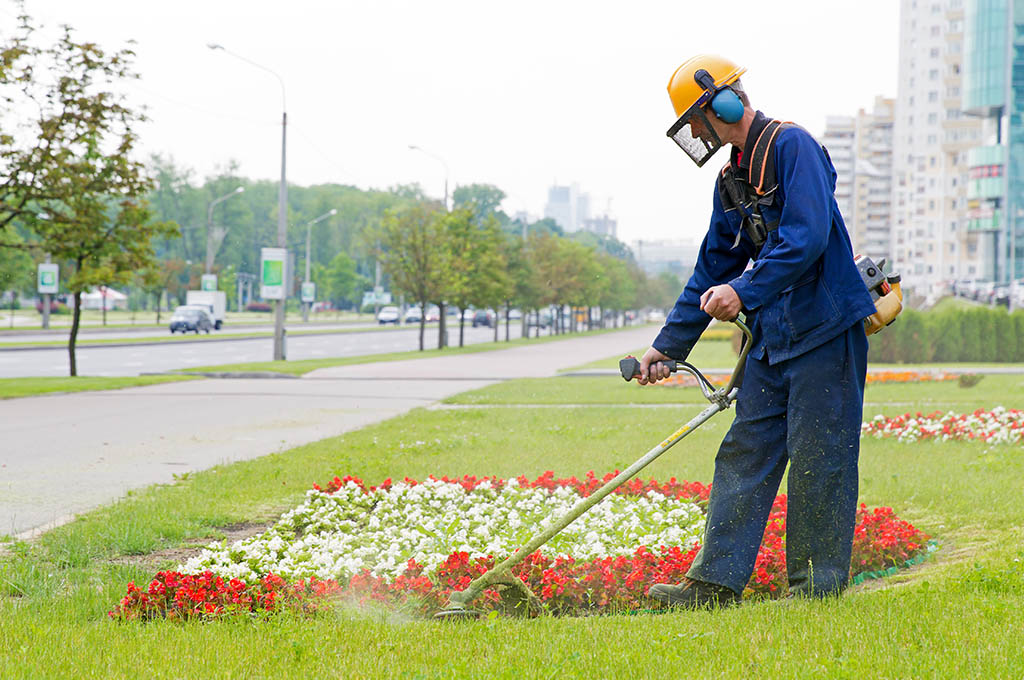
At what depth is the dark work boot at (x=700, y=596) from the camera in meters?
3.94

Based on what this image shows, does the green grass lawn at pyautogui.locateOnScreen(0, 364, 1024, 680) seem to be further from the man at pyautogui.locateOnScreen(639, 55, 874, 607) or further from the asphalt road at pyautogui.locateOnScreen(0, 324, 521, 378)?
the asphalt road at pyautogui.locateOnScreen(0, 324, 521, 378)

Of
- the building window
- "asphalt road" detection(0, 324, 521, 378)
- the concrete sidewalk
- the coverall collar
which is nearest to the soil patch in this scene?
the concrete sidewalk

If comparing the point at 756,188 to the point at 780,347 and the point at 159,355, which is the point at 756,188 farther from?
the point at 159,355

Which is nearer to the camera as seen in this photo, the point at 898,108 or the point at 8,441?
the point at 8,441

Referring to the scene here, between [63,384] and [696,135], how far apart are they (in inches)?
657

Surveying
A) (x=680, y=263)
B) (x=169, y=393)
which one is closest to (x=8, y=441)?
(x=169, y=393)

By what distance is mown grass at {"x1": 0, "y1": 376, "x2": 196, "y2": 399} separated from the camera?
16875mm

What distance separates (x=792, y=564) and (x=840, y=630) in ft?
1.68

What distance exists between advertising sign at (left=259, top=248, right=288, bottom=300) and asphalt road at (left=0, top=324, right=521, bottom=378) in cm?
206

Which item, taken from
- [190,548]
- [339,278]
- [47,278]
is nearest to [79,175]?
[190,548]

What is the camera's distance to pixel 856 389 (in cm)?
376

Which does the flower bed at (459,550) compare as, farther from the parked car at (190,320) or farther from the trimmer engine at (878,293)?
the parked car at (190,320)

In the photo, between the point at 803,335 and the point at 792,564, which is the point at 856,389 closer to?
the point at 803,335

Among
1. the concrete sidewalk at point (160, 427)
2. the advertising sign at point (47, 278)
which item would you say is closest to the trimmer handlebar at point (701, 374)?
the concrete sidewalk at point (160, 427)
